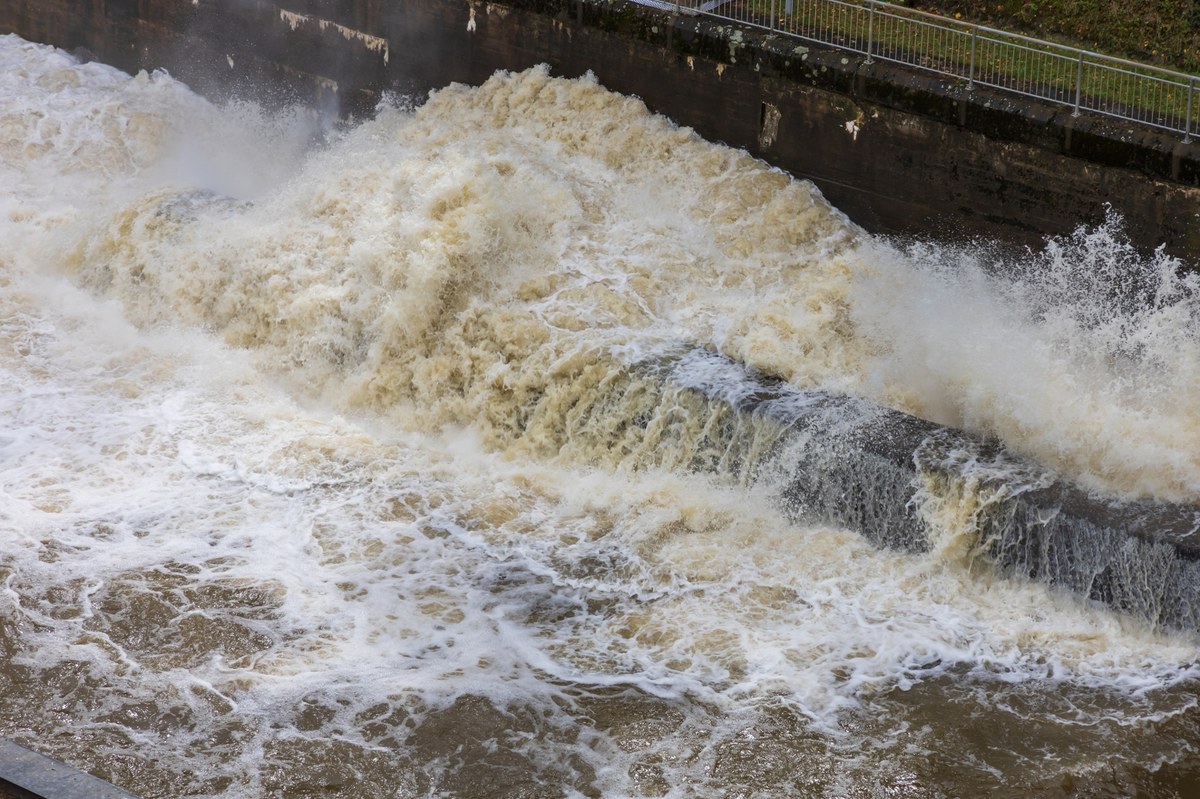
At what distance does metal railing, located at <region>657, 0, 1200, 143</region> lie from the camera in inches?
510

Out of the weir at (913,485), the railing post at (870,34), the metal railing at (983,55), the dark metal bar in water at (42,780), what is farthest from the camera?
the railing post at (870,34)

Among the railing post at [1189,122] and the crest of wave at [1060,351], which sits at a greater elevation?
the railing post at [1189,122]

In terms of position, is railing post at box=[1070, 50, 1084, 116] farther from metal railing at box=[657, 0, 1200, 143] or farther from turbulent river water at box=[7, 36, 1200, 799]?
turbulent river water at box=[7, 36, 1200, 799]

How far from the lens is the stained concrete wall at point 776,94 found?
13.1 m

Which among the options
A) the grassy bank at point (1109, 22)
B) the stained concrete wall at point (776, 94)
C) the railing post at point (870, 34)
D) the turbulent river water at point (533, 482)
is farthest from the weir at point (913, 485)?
the grassy bank at point (1109, 22)

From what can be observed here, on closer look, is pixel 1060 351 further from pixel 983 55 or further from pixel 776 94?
pixel 776 94

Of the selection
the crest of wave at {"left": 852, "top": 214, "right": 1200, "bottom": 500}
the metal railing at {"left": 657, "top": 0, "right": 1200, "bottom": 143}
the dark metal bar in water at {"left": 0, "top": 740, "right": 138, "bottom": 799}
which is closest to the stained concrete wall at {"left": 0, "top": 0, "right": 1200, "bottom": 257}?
the metal railing at {"left": 657, "top": 0, "right": 1200, "bottom": 143}

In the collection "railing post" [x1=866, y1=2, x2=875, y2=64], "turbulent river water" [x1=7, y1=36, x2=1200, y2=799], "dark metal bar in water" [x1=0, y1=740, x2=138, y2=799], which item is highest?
"railing post" [x1=866, y1=2, x2=875, y2=64]

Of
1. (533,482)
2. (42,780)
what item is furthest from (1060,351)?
(42,780)

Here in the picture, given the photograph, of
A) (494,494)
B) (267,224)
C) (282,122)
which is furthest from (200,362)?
(282,122)

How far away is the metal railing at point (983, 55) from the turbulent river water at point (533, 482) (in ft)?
3.98

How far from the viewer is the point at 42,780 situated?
8336mm

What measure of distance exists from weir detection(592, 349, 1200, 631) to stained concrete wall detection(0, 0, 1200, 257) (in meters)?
3.07

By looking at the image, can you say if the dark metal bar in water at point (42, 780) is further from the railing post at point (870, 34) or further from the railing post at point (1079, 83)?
the railing post at point (870, 34)
